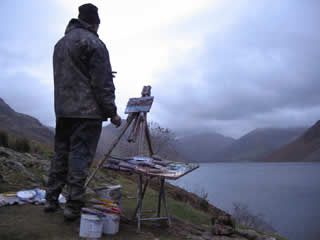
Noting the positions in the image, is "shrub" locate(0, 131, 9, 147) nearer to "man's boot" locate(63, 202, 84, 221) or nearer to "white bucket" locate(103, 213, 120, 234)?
"man's boot" locate(63, 202, 84, 221)

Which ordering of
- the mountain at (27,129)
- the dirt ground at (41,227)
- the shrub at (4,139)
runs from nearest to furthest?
the dirt ground at (41,227) < the shrub at (4,139) < the mountain at (27,129)

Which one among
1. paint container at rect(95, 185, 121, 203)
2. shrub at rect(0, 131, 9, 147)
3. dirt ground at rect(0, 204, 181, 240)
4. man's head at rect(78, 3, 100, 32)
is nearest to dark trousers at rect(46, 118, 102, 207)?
dirt ground at rect(0, 204, 181, 240)

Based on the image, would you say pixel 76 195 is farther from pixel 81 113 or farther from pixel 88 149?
pixel 81 113

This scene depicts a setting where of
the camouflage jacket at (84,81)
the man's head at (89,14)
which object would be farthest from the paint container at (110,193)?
the man's head at (89,14)

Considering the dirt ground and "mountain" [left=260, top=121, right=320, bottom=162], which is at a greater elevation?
"mountain" [left=260, top=121, right=320, bottom=162]

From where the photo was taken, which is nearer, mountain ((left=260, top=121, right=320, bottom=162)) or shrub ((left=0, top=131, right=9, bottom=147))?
shrub ((left=0, top=131, right=9, bottom=147))

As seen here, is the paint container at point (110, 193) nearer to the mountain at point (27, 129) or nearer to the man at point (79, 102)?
the man at point (79, 102)

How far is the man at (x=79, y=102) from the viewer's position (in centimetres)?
299

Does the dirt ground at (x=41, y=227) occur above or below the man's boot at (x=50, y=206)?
below

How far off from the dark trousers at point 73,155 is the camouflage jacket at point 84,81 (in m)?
0.16

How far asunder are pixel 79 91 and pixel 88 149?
2.49 feet

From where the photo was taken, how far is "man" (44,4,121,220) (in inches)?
118

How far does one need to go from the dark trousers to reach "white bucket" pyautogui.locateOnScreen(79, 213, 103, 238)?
37 centimetres

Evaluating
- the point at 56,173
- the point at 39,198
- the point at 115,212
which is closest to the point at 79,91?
the point at 56,173
